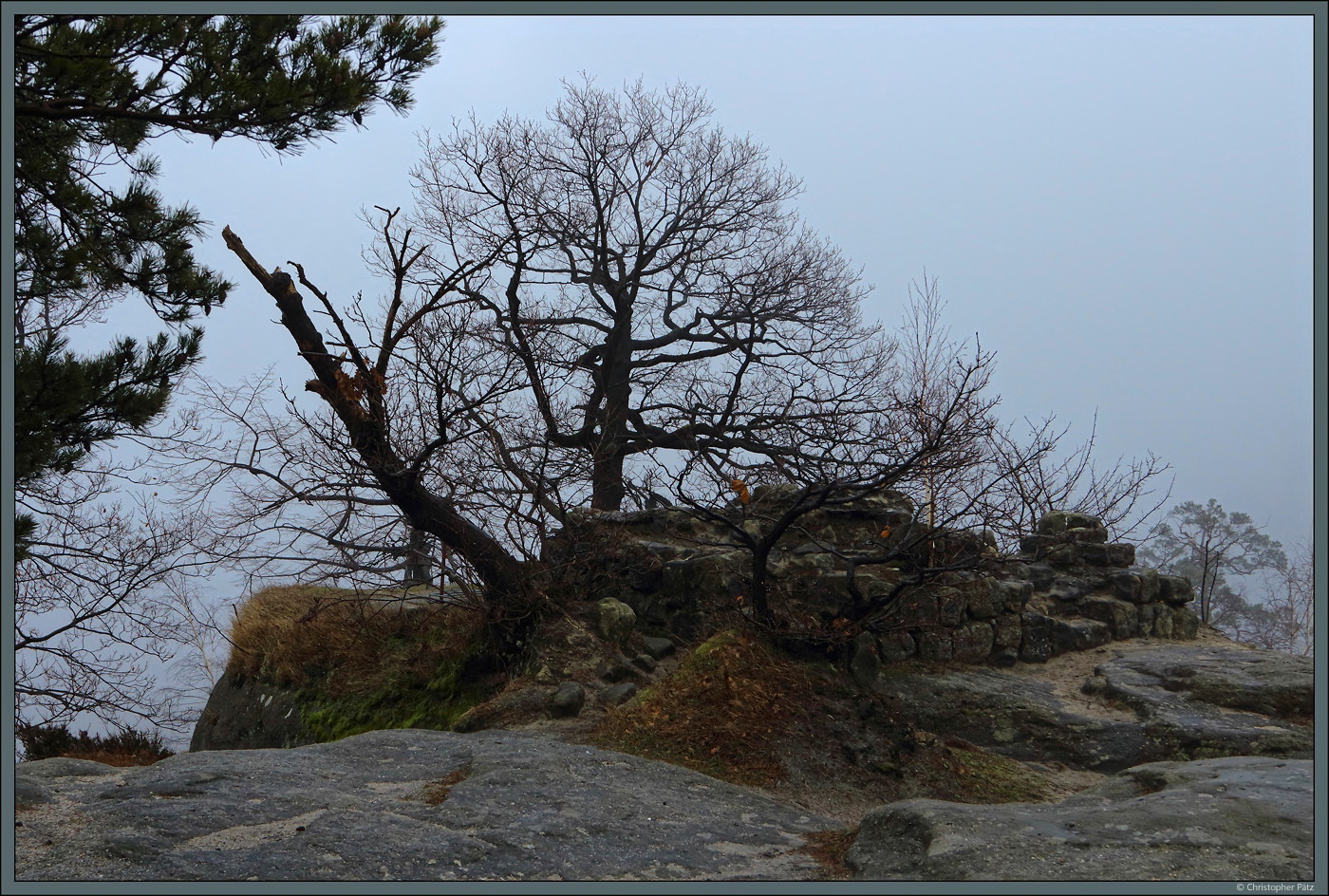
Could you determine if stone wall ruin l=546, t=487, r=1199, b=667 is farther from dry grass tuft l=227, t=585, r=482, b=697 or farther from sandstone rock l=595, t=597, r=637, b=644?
dry grass tuft l=227, t=585, r=482, b=697

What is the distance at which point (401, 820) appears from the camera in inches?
164

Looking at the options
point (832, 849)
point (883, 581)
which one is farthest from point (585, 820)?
point (883, 581)

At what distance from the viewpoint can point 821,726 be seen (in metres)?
6.57

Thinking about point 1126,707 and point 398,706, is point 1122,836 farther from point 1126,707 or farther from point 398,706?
point 398,706

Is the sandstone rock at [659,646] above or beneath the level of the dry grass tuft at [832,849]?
above

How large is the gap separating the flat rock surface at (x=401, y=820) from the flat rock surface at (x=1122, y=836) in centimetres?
46

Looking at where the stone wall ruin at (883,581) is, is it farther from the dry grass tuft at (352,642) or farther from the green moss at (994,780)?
the dry grass tuft at (352,642)

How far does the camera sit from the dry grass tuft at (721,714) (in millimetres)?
6168

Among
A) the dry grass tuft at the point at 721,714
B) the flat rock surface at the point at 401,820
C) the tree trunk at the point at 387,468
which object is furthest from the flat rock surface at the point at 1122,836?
the tree trunk at the point at 387,468

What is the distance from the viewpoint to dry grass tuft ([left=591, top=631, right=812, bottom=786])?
617 cm

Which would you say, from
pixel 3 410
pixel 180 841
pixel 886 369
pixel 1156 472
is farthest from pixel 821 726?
pixel 886 369

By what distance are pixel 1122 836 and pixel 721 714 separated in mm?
3287

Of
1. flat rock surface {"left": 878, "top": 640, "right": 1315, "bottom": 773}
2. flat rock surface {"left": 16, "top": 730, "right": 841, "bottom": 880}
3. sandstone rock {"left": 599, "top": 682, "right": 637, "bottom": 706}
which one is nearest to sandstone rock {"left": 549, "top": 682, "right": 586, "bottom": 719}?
sandstone rock {"left": 599, "top": 682, "right": 637, "bottom": 706}

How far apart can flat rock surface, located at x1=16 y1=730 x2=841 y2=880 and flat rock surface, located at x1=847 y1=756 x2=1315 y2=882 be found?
0.46 meters
